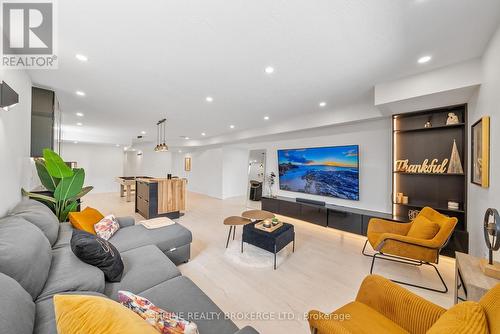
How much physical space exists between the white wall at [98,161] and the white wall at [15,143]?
698 centimetres

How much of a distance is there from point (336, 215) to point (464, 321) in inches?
145

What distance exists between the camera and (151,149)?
10.3 meters

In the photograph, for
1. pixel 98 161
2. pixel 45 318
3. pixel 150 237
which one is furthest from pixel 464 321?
pixel 98 161

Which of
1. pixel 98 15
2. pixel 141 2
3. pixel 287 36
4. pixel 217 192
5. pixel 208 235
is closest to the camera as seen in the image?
pixel 141 2

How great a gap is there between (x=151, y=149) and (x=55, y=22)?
9.24 m

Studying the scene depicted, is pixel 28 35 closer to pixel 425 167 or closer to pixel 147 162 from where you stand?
pixel 425 167

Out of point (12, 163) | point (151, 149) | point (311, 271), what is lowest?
point (311, 271)

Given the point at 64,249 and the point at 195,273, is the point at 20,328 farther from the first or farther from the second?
the point at 195,273

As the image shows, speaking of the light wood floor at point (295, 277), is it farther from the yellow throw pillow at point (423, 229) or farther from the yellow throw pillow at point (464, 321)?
the yellow throw pillow at point (464, 321)

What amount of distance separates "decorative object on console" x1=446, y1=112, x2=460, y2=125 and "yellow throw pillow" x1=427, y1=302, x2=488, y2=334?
11.2 feet

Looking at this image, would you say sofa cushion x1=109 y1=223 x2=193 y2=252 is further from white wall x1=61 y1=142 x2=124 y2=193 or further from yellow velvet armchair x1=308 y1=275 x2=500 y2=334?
white wall x1=61 y1=142 x2=124 y2=193

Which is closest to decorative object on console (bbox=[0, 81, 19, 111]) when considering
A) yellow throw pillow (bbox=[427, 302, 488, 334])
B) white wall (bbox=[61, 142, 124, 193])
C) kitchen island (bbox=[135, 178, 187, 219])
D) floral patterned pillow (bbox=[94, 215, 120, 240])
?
floral patterned pillow (bbox=[94, 215, 120, 240])

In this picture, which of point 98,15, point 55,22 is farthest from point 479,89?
point 55,22

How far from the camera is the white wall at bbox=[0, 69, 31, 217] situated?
2.04 meters
